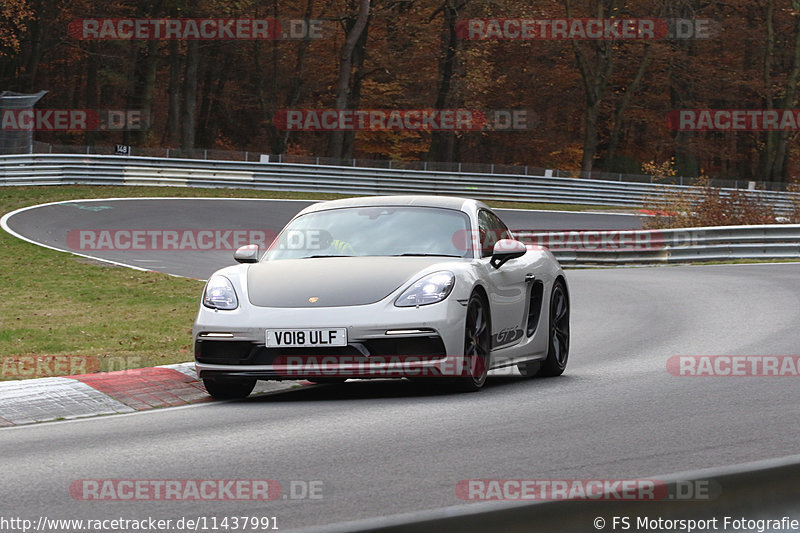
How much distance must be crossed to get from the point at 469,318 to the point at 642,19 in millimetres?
54170

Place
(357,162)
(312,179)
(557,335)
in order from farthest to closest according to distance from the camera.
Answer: (357,162) < (312,179) < (557,335)

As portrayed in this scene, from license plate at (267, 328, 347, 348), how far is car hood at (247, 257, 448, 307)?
0.21 m

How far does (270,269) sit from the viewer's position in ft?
29.6

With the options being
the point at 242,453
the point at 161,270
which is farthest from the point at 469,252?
the point at 161,270

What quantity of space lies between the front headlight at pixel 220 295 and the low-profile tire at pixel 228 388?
53cm

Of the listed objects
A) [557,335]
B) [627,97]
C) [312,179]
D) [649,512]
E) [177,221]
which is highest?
[627,97]

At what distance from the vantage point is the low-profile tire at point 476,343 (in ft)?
28.4

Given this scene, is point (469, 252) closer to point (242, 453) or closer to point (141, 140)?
point (242, 453)

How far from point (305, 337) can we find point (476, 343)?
1.32 m

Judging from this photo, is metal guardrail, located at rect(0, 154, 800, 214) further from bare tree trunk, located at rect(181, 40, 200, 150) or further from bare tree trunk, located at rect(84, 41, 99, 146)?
bare tree trunk, located at rect(84, 41, 99, 146)

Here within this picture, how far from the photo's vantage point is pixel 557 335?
414 inches

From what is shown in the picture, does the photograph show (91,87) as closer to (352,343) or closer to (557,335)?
(557,335)

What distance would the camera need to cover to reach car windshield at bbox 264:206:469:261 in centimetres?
941

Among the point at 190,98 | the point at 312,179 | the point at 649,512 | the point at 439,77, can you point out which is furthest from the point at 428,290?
the point at 439,77
